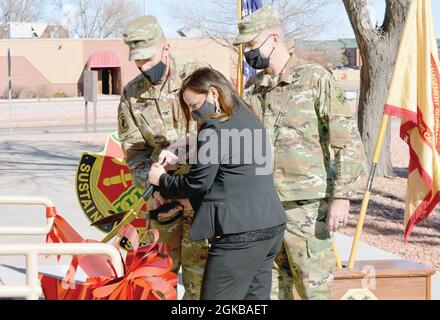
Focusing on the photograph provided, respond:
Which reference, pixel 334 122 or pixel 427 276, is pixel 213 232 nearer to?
pixel 334 122

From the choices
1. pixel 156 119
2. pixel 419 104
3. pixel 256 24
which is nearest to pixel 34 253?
pixel 156 119

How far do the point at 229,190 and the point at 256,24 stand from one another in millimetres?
1016

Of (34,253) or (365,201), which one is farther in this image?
(365,201)

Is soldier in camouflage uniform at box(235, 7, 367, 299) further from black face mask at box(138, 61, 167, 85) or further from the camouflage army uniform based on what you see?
black face mask at box(138, 61, 167, 85)

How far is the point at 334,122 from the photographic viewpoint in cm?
423

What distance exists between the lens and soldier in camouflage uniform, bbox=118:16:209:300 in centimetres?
467

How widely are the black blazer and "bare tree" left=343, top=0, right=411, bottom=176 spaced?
27.1 ft

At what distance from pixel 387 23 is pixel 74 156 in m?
7.29

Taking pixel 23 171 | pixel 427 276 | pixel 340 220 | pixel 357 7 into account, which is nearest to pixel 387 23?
pixel 357 7

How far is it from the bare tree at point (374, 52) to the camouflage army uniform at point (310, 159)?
7577 mm

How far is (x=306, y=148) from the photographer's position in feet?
14.2

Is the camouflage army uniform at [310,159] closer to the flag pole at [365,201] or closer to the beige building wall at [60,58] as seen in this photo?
the flag pole at [365,201]

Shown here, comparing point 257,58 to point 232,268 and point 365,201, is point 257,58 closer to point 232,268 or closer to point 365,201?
point 232,268
